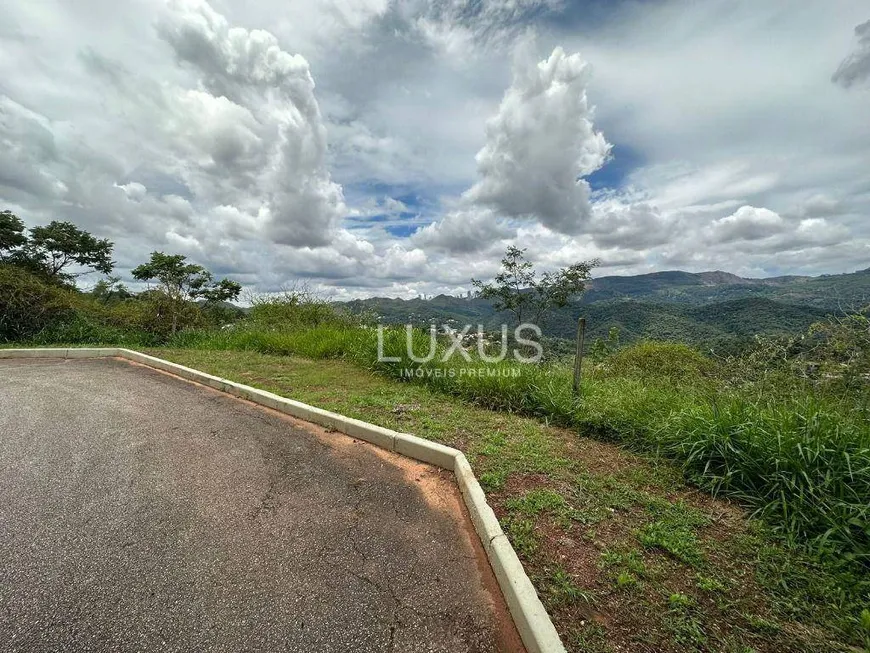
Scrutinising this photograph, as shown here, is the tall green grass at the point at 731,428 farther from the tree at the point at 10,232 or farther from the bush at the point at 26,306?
the tree at the point at 10,232

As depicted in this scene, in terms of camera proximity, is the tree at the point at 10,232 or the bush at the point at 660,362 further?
the tree at the point at 10,232

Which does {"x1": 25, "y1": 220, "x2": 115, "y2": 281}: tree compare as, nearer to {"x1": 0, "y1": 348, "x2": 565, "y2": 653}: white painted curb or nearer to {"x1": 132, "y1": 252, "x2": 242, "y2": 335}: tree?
{"x1": 132, "y1": 252, "x2": 242, "y2": 335}: tree

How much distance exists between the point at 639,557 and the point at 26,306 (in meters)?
14.1

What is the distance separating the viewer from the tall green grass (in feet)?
8.41

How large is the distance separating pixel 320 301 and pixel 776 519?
39.1 feet

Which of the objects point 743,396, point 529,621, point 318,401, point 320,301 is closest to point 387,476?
point 529,621

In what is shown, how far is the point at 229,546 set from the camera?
7.86ft

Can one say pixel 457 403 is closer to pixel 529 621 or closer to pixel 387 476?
pixel 387 476

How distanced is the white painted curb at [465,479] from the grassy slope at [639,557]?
0.12m

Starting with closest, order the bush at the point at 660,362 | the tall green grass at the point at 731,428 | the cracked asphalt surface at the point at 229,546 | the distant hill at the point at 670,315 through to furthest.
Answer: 1. the cracked asphalt surface at the point at 229,546
2. the tall green grass at the point at 731,428
3. the bush at the point at 660,362
4. the distant hill at the point at 670,315

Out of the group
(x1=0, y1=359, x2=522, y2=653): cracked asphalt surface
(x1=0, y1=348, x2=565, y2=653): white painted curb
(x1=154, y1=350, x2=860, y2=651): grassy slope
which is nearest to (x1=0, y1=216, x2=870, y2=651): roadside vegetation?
(x1=154, y1=350, x2=860, y2=651): grassy slope

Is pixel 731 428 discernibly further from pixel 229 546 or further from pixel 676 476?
pixel 229 546

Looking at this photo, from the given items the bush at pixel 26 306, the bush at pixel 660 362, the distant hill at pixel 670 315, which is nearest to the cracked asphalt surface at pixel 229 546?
the bush at pixel 660 362

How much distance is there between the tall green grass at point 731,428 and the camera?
8.41 ft
